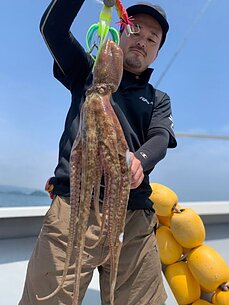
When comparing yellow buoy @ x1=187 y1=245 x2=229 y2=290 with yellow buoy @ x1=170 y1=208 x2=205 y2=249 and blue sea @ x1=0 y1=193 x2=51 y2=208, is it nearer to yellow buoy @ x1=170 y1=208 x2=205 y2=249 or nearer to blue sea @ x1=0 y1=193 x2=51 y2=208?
yellow buoy @ x1=170 y1=208 x2=205 y2=249

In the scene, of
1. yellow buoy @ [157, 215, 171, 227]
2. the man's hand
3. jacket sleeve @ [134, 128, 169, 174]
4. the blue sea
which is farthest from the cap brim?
the blue sea

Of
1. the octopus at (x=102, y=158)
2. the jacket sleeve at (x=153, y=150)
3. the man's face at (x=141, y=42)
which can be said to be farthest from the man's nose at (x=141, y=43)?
the octopus at (x=102, y=158)

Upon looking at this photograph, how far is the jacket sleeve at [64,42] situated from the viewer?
3.92 feet

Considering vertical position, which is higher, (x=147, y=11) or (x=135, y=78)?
(x=147, y=11)

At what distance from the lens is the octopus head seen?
931mm

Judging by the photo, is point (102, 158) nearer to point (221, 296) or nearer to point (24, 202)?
point (221, 296)

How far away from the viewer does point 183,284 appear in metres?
1.95

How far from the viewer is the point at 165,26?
1520mm

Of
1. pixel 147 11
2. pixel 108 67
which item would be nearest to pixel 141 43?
pixel 147 11

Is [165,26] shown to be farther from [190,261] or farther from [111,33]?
[190,261]

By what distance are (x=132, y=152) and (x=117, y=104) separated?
24cm

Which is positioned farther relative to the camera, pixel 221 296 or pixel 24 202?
pixel 24 202

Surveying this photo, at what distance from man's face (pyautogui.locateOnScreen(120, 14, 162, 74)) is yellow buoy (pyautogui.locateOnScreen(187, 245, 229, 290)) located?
1.08m

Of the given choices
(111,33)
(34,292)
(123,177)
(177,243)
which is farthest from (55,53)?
(177,243)
